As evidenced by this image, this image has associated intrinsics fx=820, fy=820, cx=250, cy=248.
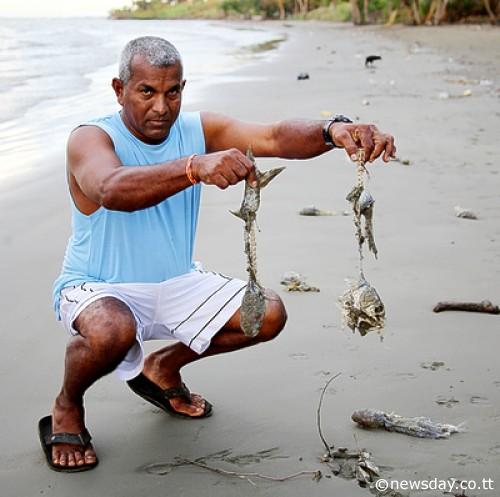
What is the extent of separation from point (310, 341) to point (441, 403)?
86 cm

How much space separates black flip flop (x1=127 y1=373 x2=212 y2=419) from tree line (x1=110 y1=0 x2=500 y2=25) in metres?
38.3

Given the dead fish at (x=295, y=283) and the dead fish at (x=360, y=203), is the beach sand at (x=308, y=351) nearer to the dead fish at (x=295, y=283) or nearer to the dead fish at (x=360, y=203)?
the dead fish at (x=295, y=283)

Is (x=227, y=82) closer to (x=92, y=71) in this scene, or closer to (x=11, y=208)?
(x=92, y=71)

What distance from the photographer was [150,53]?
10.2 feet

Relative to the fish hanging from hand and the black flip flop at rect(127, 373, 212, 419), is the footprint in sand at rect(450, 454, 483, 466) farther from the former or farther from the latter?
the black flip flop at rect(127, 373, 212, 419)

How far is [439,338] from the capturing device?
407cm

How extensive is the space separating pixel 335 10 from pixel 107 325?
60.8 meters

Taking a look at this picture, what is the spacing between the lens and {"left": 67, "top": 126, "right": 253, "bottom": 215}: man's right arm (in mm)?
2668

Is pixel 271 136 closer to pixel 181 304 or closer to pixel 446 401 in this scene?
pixel 181 304

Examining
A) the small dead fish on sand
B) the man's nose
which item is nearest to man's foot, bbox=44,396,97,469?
the small dead fish on sand

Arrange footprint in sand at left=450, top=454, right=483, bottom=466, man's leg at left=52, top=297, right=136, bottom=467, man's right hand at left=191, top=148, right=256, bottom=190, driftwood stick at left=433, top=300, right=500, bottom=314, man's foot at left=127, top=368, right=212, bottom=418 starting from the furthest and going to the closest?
driftwood stick at left=433, top=300, right=500, bottom=314
man's foot at left=127, top=368, right=212, bottom=418
man's leg at left=52, top=297, right=136, bottom=467
footprint in sand at left=450, top=454, right=483, bottom=466
man's right hand at left=191, top=148, right=256, bottom=190

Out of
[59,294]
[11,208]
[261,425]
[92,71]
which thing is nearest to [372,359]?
[261,425]

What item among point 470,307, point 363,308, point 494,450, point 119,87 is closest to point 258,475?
point 363,308

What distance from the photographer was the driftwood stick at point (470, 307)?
4324 millimetres
